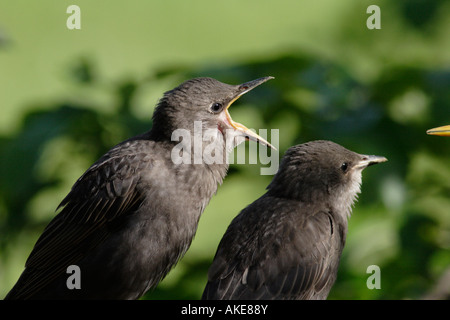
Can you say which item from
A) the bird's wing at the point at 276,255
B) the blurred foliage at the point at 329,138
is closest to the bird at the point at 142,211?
the bird's wing at the point at 276,255

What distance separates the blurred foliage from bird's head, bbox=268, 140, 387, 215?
3.41 ft

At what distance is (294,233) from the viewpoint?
3158 mm

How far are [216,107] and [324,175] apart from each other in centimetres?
55

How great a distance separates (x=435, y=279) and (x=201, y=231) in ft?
13.2

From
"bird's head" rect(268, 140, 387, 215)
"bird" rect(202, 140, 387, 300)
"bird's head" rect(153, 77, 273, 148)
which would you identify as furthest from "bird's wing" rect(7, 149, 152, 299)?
"bird's head" rect(268, 140, 387, 215)

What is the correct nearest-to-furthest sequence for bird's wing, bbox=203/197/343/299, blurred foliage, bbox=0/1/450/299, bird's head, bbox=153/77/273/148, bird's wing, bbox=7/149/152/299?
→ 1. bird's wing, bbox=203/197/343/299
2. bird's head, bbox=153/77/273/148
3. bird's wing, bbox=7/149/152/299
4. blurred foliage, bbox=0/1/450/299

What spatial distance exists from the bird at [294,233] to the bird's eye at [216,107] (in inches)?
15.3

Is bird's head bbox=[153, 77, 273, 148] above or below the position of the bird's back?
above

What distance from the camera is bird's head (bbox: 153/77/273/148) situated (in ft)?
10.3

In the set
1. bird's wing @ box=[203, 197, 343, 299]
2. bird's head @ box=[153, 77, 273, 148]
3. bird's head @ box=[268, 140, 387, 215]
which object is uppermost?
bird's head @ box=[153, 77, 273, 148]

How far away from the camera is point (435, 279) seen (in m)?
4.48

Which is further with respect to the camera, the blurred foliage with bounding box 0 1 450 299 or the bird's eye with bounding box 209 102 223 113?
the blurred foliage with bounding box 0 1 450 299

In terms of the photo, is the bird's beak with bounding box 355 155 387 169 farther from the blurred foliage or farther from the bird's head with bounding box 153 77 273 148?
the blurred foliage

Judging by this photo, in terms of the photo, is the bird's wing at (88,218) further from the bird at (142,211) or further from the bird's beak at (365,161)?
the bird's beak at (365,161)
